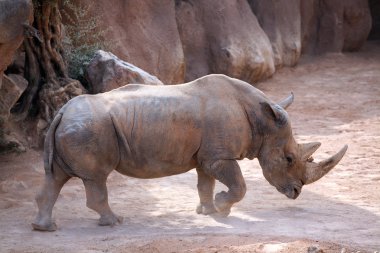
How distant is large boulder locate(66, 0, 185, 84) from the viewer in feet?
41.8

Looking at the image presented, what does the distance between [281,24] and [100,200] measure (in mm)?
11534

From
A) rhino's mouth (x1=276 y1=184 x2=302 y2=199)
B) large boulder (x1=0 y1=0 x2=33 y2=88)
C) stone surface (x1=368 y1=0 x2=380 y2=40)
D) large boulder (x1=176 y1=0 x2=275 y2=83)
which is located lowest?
stone surface (x1=368 y1=0 x2=380 y2=40)

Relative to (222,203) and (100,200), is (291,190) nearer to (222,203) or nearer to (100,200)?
(222,203)

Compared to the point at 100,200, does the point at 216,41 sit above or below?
below

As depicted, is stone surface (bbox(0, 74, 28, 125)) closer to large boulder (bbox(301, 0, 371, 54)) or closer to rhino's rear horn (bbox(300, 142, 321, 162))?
rhino's rear horn (bbox(300, 142, 321, 162))

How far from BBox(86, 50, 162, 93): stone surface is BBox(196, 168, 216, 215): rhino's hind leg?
9.16 feet

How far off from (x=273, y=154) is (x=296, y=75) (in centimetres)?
1022

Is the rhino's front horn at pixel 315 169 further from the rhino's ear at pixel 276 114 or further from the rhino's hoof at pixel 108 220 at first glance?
the rhino's hoof at pixel 108 220

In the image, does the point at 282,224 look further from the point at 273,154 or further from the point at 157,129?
the point at 157,129

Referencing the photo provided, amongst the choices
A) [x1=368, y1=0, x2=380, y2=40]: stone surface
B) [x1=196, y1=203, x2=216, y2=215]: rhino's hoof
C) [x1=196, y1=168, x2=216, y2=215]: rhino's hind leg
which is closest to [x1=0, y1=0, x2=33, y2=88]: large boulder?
[x1=196, y1=168, x2=216, y2=215]: rhino's hind leg

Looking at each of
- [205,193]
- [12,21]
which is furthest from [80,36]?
[205,193]

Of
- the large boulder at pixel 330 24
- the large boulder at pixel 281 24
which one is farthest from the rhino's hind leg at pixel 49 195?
the large boulder at pixel 330 24

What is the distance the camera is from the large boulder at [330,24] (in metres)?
19.0

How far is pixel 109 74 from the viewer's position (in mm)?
10078
